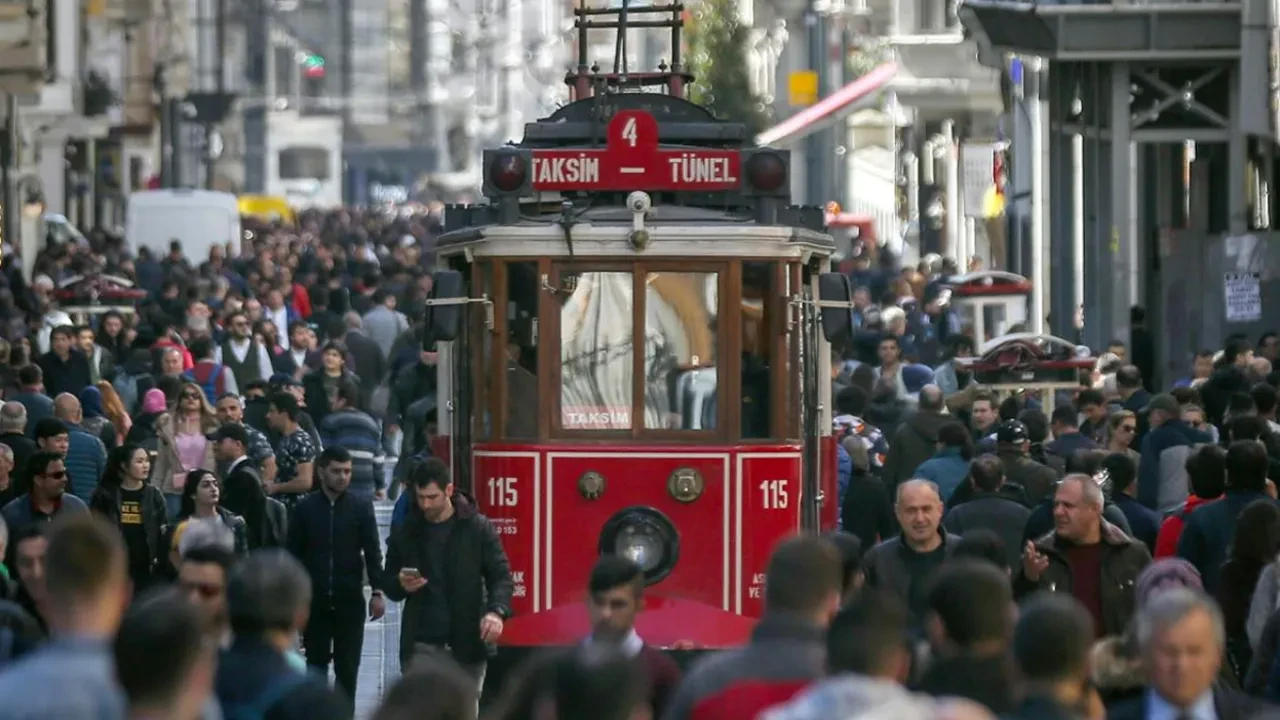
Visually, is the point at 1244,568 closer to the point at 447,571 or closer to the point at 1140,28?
the point at 447,571

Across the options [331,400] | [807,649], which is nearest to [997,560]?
[807,649]

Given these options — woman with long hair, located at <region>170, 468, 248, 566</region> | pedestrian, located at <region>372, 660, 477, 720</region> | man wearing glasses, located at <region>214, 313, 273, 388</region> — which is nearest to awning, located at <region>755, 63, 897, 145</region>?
man wearing glasses, located at <region>214, 313, 273, 388</region>

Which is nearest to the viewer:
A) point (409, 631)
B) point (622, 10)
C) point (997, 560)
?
point (997, 560)

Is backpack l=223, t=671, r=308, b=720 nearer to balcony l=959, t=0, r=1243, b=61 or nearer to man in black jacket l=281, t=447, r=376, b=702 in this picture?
man in black jacket l=281, t=447, r=376, b=702

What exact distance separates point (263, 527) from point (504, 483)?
124 cm

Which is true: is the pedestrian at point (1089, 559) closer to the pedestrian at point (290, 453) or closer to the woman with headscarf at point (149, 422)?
the pedestrian at point (290, 453)

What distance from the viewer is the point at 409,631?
44.3ft

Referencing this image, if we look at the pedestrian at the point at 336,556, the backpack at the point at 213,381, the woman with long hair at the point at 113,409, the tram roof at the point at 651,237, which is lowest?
the pedestrian at the point at 336,556

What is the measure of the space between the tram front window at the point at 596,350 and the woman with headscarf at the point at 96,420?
14.1ft

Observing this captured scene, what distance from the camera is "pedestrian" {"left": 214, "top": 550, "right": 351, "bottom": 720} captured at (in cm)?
788

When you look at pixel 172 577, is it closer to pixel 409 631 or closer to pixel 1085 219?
pixel 409 631

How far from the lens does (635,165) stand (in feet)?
49.2

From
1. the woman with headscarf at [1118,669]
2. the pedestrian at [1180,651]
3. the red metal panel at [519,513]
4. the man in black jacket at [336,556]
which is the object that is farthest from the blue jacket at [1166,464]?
the pedestrian at [1180,651]

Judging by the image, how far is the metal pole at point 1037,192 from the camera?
36125 millimetres
